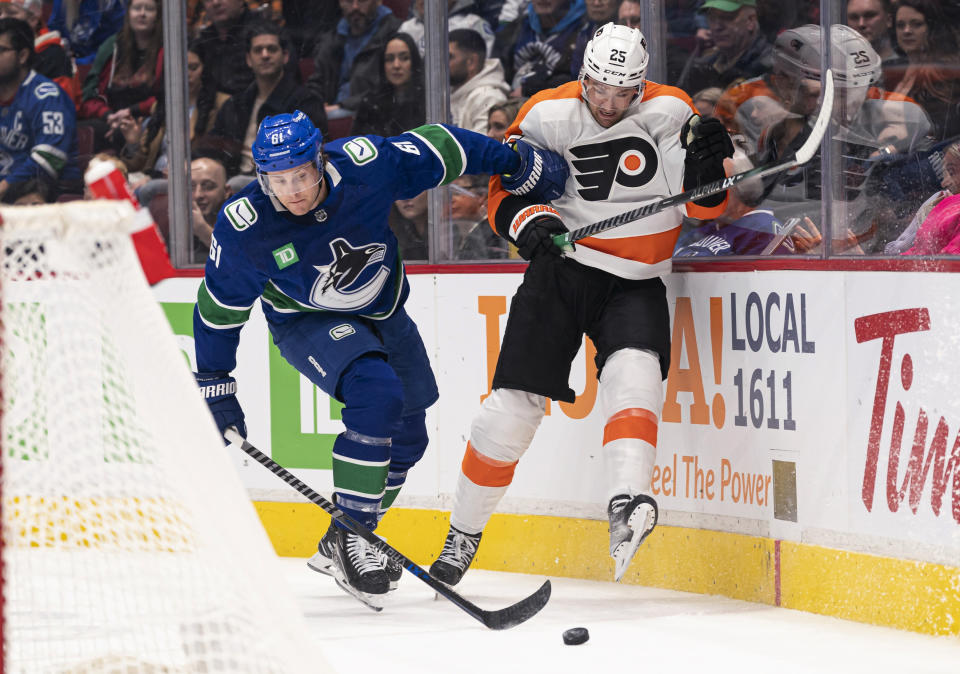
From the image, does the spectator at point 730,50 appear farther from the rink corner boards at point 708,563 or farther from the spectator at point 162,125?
the spectator at point 162,125

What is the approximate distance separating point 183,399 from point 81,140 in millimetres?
3542

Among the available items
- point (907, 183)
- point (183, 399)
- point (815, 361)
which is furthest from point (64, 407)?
point (907, 183)

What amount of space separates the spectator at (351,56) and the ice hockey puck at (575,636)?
7.24ft

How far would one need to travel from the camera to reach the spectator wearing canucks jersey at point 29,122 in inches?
213

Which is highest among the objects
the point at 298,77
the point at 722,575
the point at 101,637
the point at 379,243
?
the point at 298,77

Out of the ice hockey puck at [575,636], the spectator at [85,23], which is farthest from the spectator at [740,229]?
the spectator at [85,23]

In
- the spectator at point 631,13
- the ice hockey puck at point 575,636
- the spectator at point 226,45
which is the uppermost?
the spectator at point 631,13

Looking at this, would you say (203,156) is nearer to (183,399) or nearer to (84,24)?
(84,24)

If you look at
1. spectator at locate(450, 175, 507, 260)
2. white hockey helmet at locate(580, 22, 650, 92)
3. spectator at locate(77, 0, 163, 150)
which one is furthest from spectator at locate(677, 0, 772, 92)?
spectator at locate(77, 0, 163, 150)

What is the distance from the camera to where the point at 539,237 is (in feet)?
12.1

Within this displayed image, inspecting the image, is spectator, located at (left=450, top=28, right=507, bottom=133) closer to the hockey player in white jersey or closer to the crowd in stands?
the crowd in stands

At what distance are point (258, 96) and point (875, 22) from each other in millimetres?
2322

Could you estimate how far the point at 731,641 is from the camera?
3291mm

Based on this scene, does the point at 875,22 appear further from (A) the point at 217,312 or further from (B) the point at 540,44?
(A) the point at 217,312
